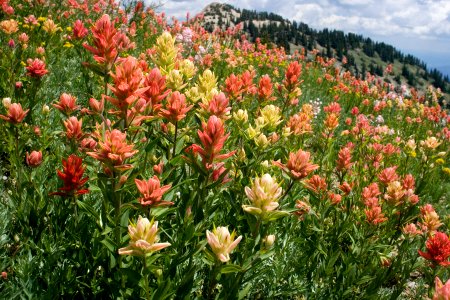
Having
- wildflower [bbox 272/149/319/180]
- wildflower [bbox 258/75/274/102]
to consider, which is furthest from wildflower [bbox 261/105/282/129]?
wildflower [bbox 272/149/319/180]

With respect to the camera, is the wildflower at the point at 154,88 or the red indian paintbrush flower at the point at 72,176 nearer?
the red indian paintbrush flower at the point at 72,176

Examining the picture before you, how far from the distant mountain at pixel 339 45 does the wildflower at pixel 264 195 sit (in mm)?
33490

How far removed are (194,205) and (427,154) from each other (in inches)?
139

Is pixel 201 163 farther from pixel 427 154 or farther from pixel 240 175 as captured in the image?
pixel 427 154

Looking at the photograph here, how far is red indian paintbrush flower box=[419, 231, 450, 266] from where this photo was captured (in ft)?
7.48

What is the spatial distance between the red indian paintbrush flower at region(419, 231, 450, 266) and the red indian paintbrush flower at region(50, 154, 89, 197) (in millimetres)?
2084

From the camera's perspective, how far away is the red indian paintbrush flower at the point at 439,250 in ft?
7.48

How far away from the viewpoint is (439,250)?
7.55 ft

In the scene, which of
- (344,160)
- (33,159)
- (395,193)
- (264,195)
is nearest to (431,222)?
(395,193)

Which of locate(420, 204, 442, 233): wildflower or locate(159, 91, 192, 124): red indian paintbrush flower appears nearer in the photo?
locate(159, 91, 192, 124): red indian paintbrush flower

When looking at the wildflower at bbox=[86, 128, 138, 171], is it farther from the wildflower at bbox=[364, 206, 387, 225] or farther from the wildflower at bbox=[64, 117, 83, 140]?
the wildflower at bbox=[364, 206, 387, 225]

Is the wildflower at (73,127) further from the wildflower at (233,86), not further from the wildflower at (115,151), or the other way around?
the wildflower at (233,86)

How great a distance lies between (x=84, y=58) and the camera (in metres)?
5.12

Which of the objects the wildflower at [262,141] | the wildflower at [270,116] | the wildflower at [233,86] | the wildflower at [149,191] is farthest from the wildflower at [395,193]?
the wildflower at [149,191]
